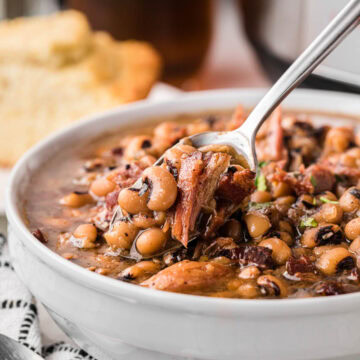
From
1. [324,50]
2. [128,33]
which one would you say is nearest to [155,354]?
[324,50]

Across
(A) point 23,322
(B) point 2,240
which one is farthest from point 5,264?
(A) point 23,322

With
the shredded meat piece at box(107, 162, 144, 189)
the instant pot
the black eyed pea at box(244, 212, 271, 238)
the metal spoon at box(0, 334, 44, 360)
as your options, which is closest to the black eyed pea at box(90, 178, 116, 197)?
the shredded meat piece at box(107, 162, 144, 189)

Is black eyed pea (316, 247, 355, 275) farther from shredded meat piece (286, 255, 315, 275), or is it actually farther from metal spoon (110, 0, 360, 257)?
metal spoon (110, 0, 360, 257)

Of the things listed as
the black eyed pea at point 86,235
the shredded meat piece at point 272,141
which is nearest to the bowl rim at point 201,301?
the black eyed pea at point 86,235

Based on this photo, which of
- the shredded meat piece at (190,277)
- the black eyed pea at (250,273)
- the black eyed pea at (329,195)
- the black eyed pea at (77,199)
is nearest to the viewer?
the shredded meat piece at (190,277)

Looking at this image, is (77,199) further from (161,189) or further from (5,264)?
(161,189)

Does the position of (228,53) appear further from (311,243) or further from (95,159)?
(311,243)

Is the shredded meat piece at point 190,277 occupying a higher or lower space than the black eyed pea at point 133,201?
lower

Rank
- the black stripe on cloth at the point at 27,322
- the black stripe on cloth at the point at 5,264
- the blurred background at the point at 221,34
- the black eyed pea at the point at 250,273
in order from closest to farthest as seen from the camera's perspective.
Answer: the black eyed pea at the point at 250,273, the black stripe on cloth at the point at 27,322, the black stripe on cloth at the point at 5,264, the blurred background at the point at 221,34

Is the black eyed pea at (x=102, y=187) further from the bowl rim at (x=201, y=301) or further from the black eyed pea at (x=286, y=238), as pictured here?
the black eyed pea at (x=286, y=238)
